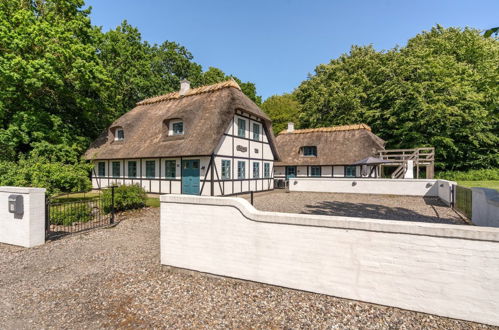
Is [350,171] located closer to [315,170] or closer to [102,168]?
[315,170]

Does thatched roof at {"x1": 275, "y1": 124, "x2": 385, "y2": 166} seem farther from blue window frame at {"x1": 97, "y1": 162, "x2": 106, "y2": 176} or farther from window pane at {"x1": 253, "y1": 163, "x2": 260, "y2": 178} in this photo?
blue window frame at {"x1": 97, "y1": 162, "x2": 106, "y2": 176}

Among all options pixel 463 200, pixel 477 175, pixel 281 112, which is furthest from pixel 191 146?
pixel 477 175

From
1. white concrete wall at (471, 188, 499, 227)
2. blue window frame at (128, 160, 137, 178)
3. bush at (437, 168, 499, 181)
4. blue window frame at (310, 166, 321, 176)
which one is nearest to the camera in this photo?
white concrete wall at (471, 188, 499, 227)

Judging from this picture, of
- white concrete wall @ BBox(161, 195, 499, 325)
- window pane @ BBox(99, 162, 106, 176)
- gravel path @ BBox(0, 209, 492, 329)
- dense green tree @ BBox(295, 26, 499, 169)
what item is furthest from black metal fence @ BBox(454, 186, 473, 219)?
window pane @ BBox(99, 162, 106, 176)

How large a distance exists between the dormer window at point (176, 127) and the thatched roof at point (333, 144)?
34.1 feet

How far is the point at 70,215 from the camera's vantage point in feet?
34.4

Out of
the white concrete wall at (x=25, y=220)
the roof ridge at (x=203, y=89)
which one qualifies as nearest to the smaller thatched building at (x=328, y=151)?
the roof ridge at (x=203, y=89)

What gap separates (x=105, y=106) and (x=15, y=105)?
579cm

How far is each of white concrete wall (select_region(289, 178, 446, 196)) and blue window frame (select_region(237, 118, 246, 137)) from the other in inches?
220

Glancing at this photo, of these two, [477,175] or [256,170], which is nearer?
[256,170]

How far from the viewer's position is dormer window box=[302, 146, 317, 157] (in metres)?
27.1

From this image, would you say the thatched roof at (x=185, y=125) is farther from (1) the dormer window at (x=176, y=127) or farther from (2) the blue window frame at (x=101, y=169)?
(2) the blue window frame at (x=101, y=169)

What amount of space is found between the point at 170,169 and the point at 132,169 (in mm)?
3820

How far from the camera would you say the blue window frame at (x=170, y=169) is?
56.1 ft
